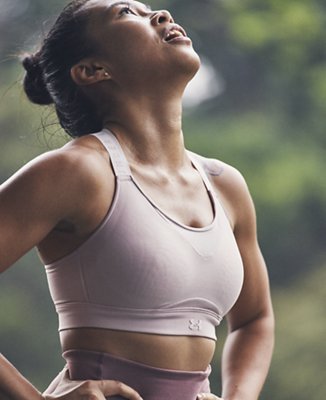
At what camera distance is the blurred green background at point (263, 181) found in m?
3.95

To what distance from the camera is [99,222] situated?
4.33 ft

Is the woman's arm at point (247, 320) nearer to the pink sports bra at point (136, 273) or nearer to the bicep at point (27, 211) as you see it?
the pink sports bra at point (136, 273)

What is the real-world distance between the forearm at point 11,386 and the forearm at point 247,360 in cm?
31

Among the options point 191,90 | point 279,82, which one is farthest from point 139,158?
point 279,82

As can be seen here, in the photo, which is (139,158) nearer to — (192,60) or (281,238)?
(192,60)

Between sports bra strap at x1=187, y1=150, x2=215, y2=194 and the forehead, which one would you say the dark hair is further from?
sports bra strap at x1=187, y1=150, x2=215, y2=194

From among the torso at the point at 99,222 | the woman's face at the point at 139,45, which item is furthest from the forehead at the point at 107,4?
the torso at the point at 99,222

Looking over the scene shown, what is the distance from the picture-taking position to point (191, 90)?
4.02m

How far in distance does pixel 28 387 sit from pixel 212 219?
1.07 feet

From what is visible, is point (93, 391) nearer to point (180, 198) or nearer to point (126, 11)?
point (180, 198)

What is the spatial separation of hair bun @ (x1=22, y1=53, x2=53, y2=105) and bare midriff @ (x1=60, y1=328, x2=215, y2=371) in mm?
367

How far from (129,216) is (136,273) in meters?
0.07

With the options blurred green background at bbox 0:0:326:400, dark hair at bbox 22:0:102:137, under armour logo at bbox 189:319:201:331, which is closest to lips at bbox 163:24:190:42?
dark hair at bbox 22:0:102:137

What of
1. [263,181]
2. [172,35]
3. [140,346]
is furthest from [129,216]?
[263,181]
